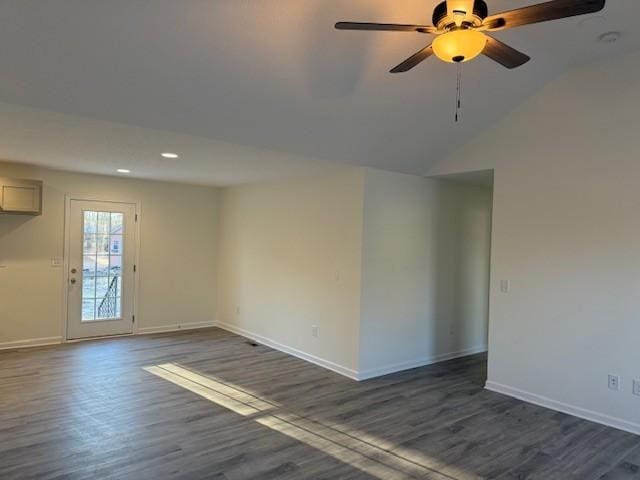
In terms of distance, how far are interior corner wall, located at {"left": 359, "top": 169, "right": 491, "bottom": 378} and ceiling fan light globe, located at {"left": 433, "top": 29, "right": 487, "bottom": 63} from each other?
102 inches

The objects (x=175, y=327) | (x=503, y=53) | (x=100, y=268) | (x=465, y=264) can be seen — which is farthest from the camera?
(x=175, y=327)

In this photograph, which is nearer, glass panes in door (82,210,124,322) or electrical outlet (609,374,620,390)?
electrical outlet (609,374,620,390)

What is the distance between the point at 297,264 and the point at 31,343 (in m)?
3.65

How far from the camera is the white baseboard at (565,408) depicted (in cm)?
354

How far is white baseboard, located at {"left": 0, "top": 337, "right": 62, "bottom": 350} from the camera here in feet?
17.9

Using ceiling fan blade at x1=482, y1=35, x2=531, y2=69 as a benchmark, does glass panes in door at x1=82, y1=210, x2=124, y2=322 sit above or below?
below

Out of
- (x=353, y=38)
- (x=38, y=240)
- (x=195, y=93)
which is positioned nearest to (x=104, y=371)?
(x=38, y=240)

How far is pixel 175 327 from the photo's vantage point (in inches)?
267

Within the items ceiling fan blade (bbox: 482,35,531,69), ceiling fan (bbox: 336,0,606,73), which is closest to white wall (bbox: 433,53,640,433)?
ceiling fan blade (bbox: 482,35,531,69)

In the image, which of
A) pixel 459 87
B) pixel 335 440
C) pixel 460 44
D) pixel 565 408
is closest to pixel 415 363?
pixel 565 408

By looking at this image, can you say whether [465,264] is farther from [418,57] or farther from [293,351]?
[418,57]

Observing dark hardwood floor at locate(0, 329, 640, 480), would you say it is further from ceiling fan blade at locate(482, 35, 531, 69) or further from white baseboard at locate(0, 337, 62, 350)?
ceiling fan blade at locate(482, 35, 531, 69)

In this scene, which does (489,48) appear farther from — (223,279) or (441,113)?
(223,279)

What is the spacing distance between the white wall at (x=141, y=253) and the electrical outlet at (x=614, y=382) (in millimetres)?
5575
